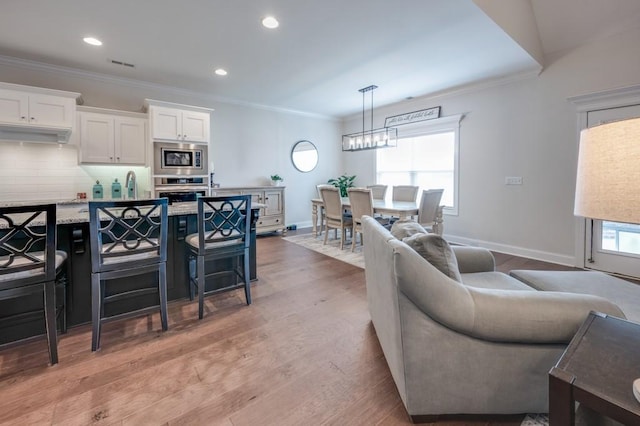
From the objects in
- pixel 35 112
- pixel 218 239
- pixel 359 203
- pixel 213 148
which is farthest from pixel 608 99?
pixel 35 112

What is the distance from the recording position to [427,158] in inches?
227

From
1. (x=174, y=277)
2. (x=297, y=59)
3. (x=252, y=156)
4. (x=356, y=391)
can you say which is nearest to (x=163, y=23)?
(x=297, y=59)

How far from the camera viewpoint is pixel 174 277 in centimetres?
280

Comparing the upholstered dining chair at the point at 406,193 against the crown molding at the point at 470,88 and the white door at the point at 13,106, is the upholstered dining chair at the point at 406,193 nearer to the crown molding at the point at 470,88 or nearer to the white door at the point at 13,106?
the crown molding at the point at 470,88

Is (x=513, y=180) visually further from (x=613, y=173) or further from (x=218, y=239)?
(x=218, y=239)

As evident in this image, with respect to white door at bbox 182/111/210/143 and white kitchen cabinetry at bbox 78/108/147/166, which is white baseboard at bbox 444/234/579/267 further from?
white kitchen cabinetry at bbox 78/108/147/166

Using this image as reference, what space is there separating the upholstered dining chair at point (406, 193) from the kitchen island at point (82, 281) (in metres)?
3.62

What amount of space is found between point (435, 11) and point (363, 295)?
287 cm

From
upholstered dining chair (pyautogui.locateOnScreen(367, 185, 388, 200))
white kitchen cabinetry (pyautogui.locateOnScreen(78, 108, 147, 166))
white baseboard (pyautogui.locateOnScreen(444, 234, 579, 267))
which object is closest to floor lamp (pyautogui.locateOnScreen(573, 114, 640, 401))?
white baseboard (pyautogui.locateOnScreen(444, 234, 579, 267))

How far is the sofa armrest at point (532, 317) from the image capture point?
4.15 feet

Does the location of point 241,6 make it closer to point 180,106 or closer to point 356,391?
point 180,106

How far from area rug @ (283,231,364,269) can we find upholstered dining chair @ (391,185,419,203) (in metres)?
1.23

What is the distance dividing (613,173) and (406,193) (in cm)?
466

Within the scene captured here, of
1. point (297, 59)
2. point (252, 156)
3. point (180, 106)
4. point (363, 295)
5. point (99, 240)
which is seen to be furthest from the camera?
point (252, 156)
